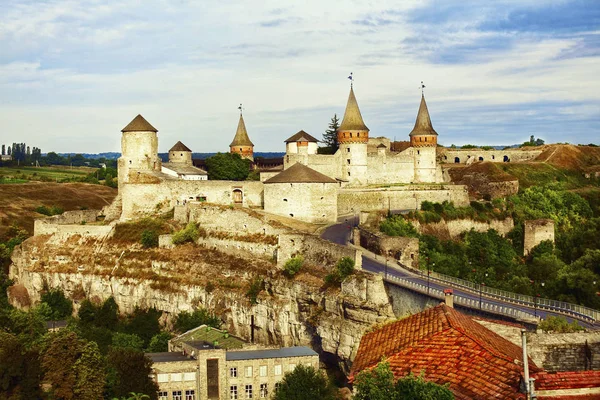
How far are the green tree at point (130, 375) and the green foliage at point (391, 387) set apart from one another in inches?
755

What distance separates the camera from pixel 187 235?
65938mm

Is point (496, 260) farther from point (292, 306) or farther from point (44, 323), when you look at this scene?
point (44, 323)

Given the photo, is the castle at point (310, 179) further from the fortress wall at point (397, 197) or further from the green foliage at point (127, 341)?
the green foliage at point (127, 341)

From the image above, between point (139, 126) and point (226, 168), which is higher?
point (139, 126)

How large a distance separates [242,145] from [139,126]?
17.9 meters

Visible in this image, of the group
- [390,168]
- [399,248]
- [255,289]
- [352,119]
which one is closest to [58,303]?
[255,289]

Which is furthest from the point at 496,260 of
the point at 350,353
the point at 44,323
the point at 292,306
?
the point at 44,323

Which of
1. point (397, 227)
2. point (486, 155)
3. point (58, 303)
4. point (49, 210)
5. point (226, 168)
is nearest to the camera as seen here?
point (397, 227)

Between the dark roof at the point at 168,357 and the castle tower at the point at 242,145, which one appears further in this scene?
the castle tower at the point at 242,145

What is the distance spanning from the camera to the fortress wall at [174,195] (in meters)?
70.2

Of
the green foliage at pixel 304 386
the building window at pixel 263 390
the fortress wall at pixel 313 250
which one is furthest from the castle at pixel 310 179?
the green foliage at pixel 304 386

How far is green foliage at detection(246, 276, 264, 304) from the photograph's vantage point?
56875 mm

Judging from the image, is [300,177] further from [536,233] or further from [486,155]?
[486,155]

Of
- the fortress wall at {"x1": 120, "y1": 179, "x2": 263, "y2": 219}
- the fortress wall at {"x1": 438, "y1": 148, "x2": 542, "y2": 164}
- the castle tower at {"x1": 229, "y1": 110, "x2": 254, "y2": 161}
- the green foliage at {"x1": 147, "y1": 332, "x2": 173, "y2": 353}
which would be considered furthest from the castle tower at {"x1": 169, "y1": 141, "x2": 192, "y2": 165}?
the fortress wall at {"x1": 438, "y1": 148, "x2": 542, "y2": 164}
